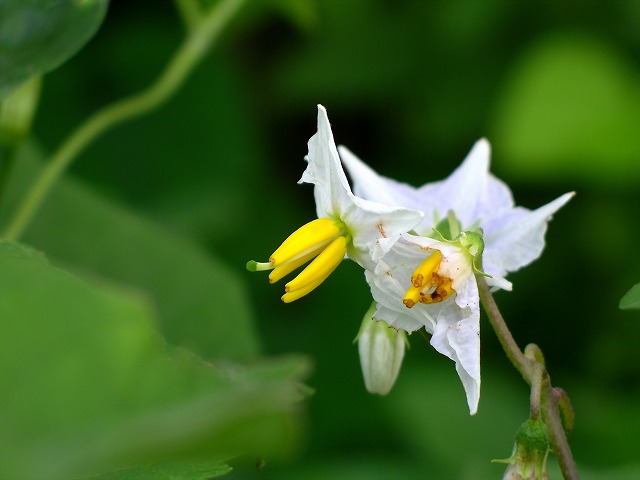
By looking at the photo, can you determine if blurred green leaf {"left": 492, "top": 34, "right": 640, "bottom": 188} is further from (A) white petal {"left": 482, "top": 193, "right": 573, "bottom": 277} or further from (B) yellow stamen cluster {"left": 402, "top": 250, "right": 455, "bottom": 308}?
(B) yellow stamen cluster {"left": 402, "top": 250, "right": 455, "bottom": 308}

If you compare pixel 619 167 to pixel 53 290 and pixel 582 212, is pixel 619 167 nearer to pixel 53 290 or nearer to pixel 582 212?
pixel 582 212

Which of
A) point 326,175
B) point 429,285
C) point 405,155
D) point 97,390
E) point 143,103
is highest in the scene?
point 405,155

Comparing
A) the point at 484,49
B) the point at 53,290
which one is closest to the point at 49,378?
the point at 53,290

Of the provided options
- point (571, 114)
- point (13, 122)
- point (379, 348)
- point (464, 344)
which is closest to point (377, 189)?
point (379, 348)

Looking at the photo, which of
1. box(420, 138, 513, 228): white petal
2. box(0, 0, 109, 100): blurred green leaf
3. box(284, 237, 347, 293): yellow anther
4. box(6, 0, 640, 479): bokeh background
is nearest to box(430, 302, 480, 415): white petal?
box(284, 237, 347, 293): yellow anther

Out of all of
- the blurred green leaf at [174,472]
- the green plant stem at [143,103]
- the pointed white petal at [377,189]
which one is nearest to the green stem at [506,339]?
the pointed white petal at [377,189]

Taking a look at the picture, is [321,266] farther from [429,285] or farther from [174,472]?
[174,472]

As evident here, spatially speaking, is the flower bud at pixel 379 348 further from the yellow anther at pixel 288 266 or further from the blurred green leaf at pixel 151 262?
the blurred green leaf at pixel 151 262
